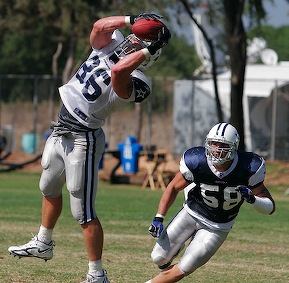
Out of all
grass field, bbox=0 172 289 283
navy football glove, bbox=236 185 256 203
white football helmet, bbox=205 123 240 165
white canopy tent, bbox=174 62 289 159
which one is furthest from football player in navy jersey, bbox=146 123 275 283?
white canopy tent, bbox=174 62 289 159

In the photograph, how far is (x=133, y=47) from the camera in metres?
7.43

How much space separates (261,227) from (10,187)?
8.18 m

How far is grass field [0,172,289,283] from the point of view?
8312 mm

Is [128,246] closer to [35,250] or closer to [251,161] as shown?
[35,250]

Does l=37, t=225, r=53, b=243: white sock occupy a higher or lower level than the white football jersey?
lower

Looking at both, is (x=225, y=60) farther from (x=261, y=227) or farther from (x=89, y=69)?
(x=89, y=69)

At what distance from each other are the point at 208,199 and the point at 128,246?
350 cm

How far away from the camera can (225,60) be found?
36.6m

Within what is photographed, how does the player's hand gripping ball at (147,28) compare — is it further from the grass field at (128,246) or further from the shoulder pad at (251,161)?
the grass field at (128,246)

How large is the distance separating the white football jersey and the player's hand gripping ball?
15.1 inches

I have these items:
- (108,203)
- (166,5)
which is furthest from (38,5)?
(108,203)

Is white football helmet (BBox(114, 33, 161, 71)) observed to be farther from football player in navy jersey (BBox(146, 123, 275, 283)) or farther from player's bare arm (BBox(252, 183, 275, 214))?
player's bare arm (BBox(252, 183, 275, 214))

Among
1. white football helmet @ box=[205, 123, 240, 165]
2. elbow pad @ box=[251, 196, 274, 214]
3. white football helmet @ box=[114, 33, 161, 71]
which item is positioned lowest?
elbow pad @ box=[251, 196, 274, 214]

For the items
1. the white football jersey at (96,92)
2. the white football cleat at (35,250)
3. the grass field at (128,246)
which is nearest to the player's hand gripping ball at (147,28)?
the white football jersey at (96,92)
